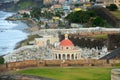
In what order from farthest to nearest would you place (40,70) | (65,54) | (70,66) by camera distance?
(65,54)
(70,66)
(40,70)

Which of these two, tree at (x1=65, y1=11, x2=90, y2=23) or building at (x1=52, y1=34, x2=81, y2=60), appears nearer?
building at (x1=52, y1=34, x2=81, y2=60)

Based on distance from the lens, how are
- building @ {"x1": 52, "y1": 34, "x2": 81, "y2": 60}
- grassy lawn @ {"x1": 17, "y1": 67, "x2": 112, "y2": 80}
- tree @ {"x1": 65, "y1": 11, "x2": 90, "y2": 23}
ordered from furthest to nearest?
tree @ {"x1": 65, "y1": 11, "x2": 90, "y2": 23}, building @ {"x1": 52, "y1": 34, "x2": 81, "y2": 60}, grassy lawn @ {"x1": 17, "y1": 67, "x2": 112, "y2": 80}

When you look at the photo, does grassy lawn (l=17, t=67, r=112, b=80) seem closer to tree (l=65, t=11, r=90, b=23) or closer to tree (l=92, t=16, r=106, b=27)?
tree (l=92, t=16, r=106, b=27)

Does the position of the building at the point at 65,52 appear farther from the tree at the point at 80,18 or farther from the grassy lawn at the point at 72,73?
the tree at the point at 80,18

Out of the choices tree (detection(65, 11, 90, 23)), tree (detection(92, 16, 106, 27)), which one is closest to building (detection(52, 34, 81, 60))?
tree (detection(92, 16, 106, 27))

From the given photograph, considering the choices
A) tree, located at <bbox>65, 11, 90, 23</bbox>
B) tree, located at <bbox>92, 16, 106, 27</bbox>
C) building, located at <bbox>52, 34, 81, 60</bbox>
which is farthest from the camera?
tree, located at <bbox>65, 11, 90, 23</bbox>

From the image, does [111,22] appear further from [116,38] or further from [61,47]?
[61,47]

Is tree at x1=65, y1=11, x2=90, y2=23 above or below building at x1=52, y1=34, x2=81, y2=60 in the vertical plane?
above

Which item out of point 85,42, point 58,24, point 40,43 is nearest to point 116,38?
point 85,42

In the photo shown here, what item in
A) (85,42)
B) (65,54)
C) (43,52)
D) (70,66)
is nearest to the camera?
(70,66)
